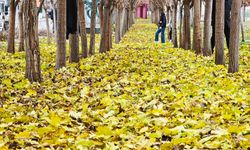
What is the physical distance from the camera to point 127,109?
A: 7.25m

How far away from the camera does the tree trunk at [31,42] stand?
1010 centimetres

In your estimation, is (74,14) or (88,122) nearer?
(88,122)

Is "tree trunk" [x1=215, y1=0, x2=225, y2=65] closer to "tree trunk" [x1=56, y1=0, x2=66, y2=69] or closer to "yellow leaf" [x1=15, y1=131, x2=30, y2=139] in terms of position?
"tree trunk" [x1=56, y1=0, x2=66, y2=69]

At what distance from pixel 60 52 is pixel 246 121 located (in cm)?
729

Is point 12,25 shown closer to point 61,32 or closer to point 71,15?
point 71,15

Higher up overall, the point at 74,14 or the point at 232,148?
the point at 74,14

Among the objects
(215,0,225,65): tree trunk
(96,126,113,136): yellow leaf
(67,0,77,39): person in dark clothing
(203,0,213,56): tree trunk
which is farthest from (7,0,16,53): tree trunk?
(96,126,113,136): yellow leaf

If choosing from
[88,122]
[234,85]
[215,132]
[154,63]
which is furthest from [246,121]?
[154,63]

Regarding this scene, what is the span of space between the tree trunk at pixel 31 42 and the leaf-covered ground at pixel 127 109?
0.31m

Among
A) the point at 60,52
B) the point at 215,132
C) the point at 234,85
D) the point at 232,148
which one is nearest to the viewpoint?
the point at 232,148

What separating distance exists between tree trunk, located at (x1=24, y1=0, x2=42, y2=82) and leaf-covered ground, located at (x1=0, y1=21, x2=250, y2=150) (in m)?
0.31

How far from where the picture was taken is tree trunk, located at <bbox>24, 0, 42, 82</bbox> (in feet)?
33.1

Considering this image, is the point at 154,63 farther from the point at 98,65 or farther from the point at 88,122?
the point at 88,122

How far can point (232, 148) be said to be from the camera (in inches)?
193
